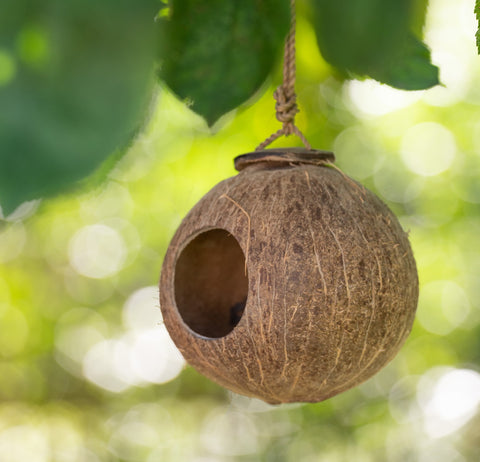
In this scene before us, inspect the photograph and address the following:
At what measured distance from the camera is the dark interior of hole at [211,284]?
5.61ft

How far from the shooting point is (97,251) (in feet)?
17.8

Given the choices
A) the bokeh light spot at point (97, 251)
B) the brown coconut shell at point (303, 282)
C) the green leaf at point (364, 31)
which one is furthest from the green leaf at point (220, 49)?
the bokeh light spot at point (97, 251)

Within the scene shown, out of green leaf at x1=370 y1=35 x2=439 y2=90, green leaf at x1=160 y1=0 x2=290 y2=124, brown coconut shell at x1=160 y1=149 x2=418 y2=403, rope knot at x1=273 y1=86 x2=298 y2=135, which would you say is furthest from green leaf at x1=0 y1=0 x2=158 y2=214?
rope knot at x1=273 y1=86 x2=298 y2=135

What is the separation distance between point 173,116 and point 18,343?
9.40 feet

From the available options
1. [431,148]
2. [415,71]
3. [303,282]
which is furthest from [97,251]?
[415,71]

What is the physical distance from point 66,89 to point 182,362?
5.39 metres

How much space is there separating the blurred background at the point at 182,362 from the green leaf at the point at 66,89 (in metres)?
4.00

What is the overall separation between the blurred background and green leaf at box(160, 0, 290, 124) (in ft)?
11.6

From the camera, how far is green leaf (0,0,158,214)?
0.81 ft

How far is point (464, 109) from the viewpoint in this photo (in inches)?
193

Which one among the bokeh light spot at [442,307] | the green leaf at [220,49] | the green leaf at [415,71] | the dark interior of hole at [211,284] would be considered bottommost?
the green leaf at [415,71]

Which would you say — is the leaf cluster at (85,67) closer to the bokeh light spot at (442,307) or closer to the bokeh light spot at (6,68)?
the bokeh light spot at (6,68)

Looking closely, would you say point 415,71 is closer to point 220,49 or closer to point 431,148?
point 220,49

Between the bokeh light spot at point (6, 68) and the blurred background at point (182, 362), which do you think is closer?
the bokeh light spot at point (6, 68)
